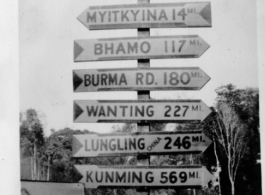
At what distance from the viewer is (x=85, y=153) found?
244 centimetres

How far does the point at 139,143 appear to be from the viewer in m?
2.47

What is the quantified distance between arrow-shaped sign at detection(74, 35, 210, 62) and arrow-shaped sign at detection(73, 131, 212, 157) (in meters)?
0.66

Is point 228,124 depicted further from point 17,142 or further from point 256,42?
point 17,142

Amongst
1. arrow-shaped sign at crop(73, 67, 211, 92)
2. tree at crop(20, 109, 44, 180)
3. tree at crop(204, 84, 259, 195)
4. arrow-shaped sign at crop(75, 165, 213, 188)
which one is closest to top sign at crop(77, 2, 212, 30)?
arrow-shaped sign at crop(73, 67, 211, 92)

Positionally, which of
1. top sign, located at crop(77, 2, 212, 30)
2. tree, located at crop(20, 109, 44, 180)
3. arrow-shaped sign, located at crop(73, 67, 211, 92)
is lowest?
tree, located at crop(20, 109, 44, 180)

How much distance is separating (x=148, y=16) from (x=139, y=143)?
1.09m

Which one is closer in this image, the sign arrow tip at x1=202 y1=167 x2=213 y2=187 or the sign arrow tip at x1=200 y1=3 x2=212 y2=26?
the sign arrow tip at x1=202 y1=167 x2=213 y2=187

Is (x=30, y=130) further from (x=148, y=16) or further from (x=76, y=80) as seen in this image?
(x=148, y=16)

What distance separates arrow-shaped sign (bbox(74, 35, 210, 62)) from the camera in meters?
2.48

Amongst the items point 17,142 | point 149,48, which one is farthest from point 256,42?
point 17,142

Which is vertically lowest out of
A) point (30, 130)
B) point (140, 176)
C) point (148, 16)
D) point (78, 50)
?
point (140, 176)

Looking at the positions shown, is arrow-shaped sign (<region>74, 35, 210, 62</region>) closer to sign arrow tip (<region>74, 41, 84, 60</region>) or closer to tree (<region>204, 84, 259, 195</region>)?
sign arrow tip (<region>74, 41, 84, 60</region>)

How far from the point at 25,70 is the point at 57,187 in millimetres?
1173

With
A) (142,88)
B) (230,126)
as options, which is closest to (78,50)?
(142,88)
